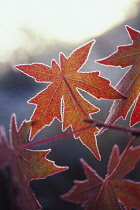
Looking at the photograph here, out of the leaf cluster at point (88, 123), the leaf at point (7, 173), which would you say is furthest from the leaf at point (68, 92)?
the leaf at point (7, 173)

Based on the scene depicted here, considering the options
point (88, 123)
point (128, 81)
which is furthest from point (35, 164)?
point (128, 81)

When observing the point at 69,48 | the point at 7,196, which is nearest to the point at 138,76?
the point at 7,196

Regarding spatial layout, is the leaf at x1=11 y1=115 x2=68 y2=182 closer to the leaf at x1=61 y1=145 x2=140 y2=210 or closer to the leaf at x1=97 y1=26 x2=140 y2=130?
the leaf at x1=61 y1=145 x2=140 y2=210

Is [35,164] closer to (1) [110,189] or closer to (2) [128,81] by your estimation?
(1) [110,189]

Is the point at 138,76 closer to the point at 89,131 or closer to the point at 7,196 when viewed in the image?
the point at 89,131

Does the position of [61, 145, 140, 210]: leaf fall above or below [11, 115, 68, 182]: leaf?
below

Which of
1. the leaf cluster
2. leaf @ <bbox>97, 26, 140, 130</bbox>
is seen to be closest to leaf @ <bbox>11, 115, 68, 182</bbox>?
the leaf cluster

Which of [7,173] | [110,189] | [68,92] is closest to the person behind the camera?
[7,173]
